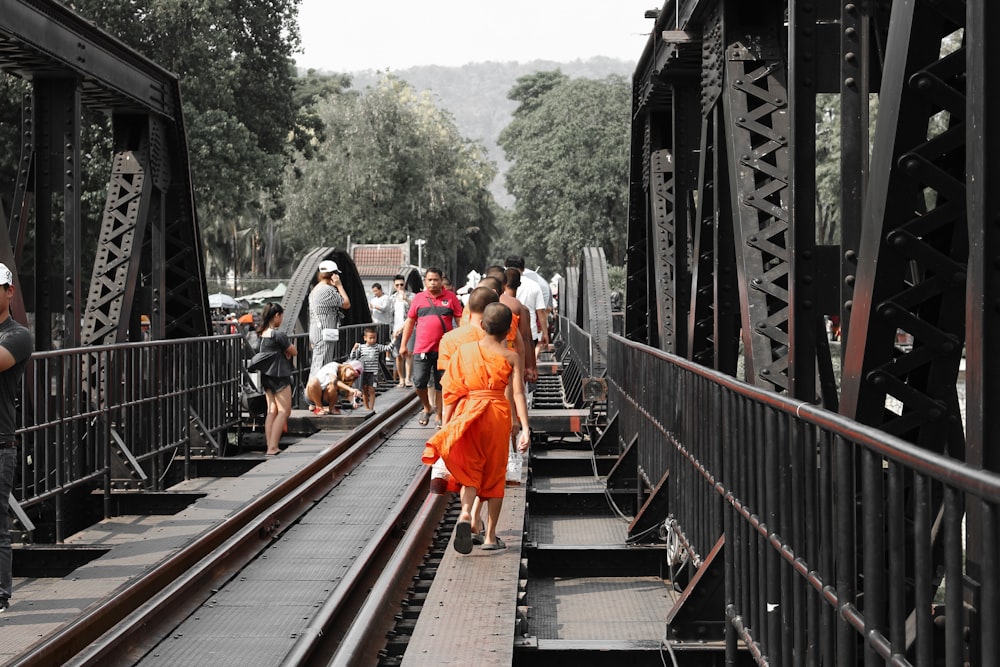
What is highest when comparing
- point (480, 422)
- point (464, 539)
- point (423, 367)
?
point (423, 367)

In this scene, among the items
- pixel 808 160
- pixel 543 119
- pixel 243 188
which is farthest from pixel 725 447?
pixel 543 119

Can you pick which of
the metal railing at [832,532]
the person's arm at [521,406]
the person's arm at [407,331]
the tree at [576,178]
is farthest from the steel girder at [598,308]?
the tree at [576,178]

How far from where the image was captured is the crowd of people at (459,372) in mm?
8445

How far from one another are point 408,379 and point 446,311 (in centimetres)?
893

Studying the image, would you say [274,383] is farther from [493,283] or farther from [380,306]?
[380,306]

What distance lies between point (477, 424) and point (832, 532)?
442 cm

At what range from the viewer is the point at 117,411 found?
11.5 m

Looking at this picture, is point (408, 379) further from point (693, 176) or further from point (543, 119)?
point (543, 119)

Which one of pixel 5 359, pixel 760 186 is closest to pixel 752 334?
pixel 760 186

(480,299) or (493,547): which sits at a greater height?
(480,299)

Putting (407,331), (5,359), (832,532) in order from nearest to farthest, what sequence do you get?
(832,532)
(5,359)
(407,331)

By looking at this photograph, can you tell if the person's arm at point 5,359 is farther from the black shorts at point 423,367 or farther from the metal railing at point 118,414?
the black shorts at point 423,367

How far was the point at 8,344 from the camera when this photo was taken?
725 cm

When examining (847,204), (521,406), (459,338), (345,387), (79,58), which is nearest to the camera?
(847,204)
